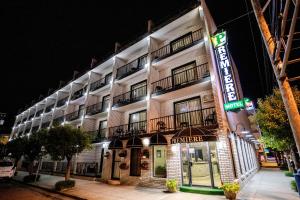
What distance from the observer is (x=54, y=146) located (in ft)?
38.7

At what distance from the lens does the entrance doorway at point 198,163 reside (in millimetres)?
9945

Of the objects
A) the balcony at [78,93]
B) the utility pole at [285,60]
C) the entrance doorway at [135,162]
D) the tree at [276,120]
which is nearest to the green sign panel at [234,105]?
the tree at [276,120]

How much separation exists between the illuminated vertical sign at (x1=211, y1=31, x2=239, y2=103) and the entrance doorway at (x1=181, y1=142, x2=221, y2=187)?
315 centimetres

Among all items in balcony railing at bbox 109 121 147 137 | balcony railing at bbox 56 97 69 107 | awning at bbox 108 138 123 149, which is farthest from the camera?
balcony railing at bbox 56 97 69 107

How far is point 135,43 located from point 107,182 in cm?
1287

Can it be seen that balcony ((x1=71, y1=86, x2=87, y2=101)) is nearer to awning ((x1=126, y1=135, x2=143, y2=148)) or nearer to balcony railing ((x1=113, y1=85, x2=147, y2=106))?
balcony railing ((x1=113, y1=85, x2=147, y2=106))

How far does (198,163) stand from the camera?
35.3 feet

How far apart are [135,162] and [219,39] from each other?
35.9ft

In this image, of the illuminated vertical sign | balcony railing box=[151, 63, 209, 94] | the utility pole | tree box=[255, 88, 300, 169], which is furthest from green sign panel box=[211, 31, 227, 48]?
the utility pole

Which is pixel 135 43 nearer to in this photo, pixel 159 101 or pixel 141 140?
Result: pixel 159 101

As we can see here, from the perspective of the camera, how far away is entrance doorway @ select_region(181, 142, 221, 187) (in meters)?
9.95

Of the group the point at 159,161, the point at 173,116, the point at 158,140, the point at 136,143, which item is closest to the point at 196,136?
the point at 158,140

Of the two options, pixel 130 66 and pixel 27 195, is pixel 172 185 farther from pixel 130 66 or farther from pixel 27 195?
pixel 130 66

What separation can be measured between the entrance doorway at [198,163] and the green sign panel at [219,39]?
6489 mm
